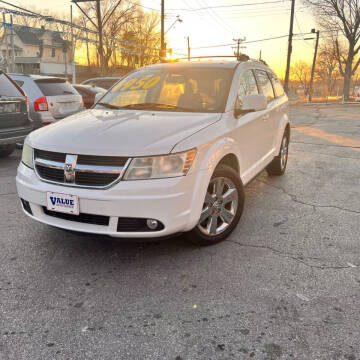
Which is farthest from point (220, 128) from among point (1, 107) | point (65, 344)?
point (1, 107)

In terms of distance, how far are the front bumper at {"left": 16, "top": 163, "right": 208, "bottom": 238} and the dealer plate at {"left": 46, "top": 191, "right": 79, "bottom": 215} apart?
0.03 metres

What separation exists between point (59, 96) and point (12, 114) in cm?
144

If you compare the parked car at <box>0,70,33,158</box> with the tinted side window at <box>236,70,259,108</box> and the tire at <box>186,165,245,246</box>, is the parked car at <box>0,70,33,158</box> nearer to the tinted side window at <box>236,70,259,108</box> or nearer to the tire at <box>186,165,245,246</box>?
the tinted side window at <box>236,70,259,108</box>

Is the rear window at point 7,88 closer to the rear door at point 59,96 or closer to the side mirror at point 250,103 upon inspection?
the rear door at point 59,96

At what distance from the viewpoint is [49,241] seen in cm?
342

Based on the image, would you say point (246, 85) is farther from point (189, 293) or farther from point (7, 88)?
point (7, 88)

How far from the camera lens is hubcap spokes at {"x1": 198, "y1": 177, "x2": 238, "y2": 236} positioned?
317 centimetres

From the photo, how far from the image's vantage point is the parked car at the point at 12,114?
606 cm

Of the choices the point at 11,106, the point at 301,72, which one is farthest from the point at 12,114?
the point at 301,72

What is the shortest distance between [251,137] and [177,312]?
2.26 meters

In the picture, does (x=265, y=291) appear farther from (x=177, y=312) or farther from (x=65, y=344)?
(x=65, y=344)

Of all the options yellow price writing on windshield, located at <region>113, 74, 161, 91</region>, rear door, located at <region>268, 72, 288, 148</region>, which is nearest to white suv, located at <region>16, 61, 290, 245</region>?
yellow price writing on windshield, located at <region>113, 74, 161, 91</region>

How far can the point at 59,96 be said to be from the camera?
7.47 metres

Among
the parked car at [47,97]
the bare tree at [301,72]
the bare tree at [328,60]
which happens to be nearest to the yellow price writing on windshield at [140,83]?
the parked car at [47,97]
